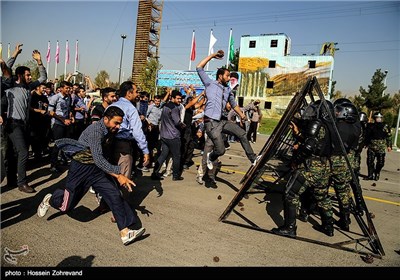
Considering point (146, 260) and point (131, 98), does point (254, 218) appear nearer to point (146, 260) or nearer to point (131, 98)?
point (146, 260)

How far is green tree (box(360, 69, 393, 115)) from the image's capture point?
44.7 metres

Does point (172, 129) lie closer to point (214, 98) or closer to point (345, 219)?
point (214, 98)

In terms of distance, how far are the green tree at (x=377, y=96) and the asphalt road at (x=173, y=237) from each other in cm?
4499

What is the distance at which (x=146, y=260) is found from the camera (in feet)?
11.2

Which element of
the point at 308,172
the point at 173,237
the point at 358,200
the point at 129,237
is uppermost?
the point at 308,172

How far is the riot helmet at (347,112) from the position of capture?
4633 millimetres

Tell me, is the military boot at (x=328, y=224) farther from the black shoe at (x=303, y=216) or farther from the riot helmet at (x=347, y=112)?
the riot helmet at (x=347, y=112)

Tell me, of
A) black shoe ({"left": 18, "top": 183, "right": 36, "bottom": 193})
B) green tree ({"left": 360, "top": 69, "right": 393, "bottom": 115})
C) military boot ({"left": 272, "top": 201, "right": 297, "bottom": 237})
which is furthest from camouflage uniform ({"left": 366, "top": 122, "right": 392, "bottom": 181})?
green tree ({"left": 360, "top": 69, "right": 393, "bottom": 115})

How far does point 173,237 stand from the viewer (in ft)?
13.5

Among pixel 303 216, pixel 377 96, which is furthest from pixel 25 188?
pixel 377 96

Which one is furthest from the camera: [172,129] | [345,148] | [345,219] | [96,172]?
[172,129]

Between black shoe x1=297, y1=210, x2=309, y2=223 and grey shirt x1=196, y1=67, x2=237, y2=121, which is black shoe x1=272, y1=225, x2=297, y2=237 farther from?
grey shirt x1=196, y1=67, x2=237, y2=121

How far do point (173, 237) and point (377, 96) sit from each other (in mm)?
49885
